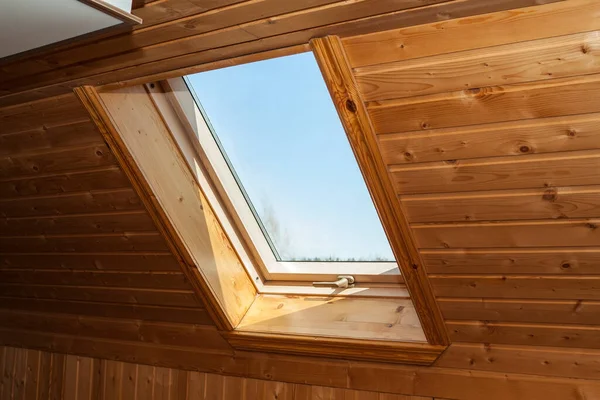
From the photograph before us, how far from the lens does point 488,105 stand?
153 cm

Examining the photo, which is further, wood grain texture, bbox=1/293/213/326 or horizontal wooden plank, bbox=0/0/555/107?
wood grain texture, bbox=1/293/213/326

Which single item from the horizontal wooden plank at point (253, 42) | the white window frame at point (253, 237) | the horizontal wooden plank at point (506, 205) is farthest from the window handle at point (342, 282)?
the horizontal wooden plank at point (253, 42)

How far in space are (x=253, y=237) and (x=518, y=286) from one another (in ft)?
3.62

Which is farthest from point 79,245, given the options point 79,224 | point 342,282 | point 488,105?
point 488,105

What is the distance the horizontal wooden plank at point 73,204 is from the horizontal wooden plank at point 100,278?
34 cm

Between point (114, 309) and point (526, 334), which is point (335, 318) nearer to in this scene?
point (526, 334)

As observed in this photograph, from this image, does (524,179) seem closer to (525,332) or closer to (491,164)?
(491,164)

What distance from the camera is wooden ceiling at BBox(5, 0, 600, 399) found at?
1448 millimetres

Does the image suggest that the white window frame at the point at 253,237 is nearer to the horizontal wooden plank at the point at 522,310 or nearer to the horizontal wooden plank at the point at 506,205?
the horizontal wooden plank at the point at 522,310

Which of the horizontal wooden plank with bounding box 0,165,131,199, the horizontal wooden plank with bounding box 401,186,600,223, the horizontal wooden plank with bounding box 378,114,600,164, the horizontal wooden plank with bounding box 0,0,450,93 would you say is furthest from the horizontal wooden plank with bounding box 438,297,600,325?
the horizontal wooden plank with bounding box 0,165,131,199

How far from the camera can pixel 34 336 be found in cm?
342

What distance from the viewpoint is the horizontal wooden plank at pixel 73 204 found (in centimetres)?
240

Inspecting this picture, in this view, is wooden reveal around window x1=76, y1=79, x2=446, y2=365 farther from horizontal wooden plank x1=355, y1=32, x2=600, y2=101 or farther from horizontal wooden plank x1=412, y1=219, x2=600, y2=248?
horizontal wooden plank x1=355, y1=32, x2=600, y2=101

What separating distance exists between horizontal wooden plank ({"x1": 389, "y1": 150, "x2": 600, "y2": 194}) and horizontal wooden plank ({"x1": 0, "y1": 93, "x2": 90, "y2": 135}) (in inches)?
41.8
